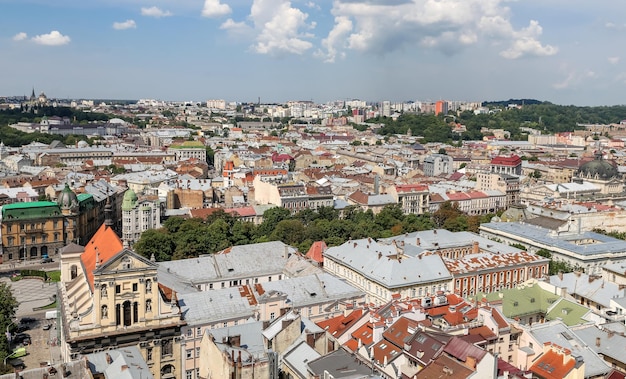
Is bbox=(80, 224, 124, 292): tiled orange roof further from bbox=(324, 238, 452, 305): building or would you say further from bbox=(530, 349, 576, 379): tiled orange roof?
bbox=(530, 349, 576, 379): tiled orange roof

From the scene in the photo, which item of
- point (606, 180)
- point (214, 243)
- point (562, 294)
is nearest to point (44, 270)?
point (214, 243)

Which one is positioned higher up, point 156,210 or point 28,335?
point 156,210

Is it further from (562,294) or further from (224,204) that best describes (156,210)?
(562,294)

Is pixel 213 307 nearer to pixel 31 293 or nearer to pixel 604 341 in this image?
pixel 604 341

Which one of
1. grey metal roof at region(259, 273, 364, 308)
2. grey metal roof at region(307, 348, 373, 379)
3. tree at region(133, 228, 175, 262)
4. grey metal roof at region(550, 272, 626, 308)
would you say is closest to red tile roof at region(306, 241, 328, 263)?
grey metal roof at region(259, 273, 364, 308)

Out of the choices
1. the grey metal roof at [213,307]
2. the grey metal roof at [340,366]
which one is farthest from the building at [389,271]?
the grey metal roof at [340,366]

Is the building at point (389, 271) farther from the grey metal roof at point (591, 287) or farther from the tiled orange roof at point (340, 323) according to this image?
the tiled orange roof at point (340, 323)
